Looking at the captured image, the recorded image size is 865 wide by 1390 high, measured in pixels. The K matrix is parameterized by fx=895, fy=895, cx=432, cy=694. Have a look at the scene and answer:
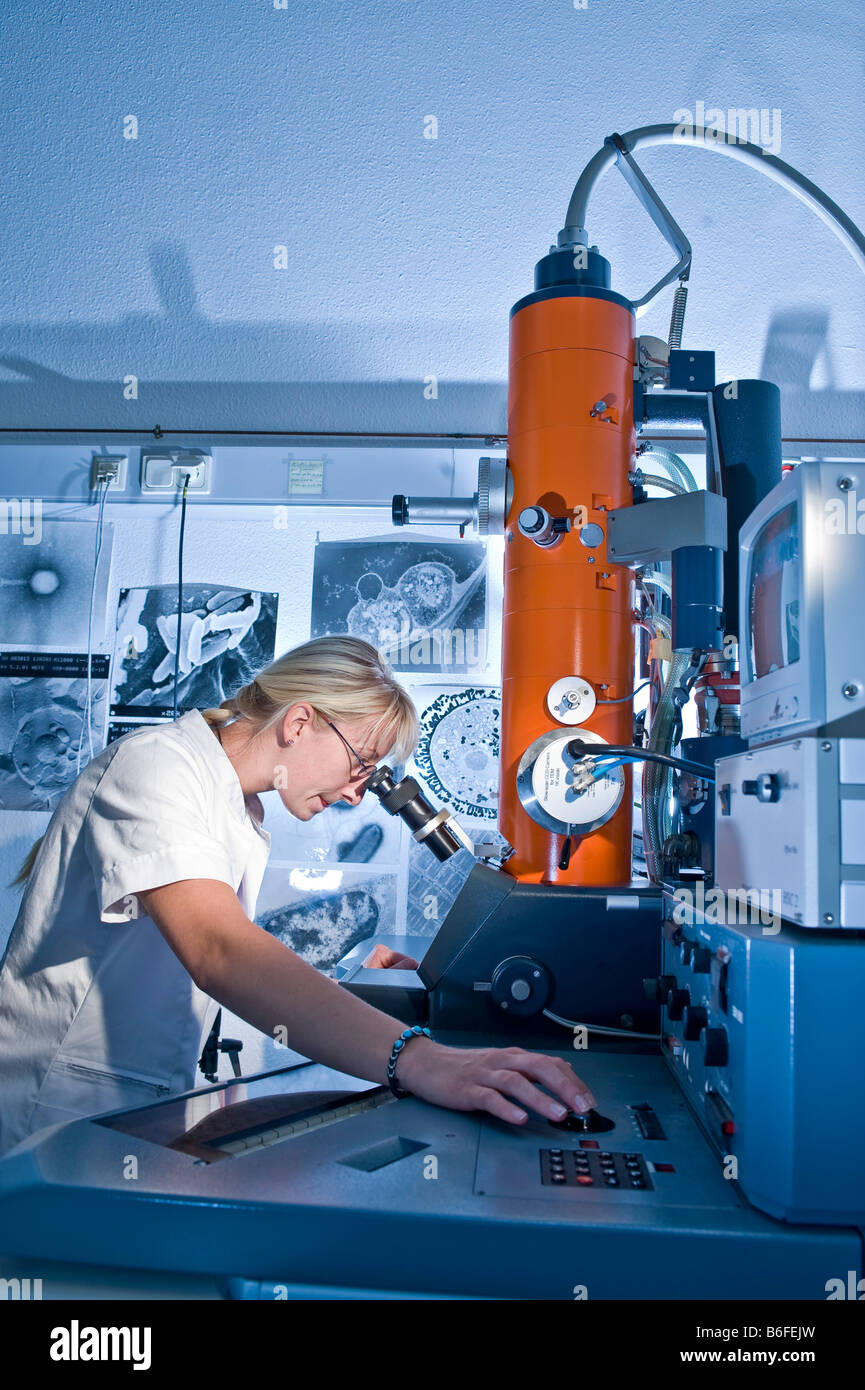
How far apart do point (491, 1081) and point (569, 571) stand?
690 mm

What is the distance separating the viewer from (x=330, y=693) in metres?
1.31

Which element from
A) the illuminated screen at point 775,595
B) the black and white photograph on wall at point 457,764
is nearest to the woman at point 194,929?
the black and white photograph on wall at point 457,764

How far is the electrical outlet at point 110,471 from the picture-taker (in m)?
1.86

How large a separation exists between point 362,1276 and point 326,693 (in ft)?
2.64

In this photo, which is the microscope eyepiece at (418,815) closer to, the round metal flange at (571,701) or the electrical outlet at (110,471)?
the round metal flange at (571,701)

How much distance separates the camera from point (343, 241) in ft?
5.23

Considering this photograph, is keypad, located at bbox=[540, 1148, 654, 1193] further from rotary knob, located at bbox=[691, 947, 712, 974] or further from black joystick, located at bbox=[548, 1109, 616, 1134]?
rotary knob, located at bbox=[691, 947, 712, 974]

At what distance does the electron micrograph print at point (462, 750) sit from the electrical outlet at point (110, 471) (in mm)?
800

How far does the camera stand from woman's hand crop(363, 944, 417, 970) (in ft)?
4.67

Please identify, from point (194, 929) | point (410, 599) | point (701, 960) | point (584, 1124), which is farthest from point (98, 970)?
point (410, 599)

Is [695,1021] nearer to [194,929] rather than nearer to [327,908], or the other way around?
[194,929]

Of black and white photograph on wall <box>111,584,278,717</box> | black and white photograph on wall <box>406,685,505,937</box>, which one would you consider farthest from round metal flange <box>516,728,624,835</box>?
black and white photograph on wall <box>111,584,278,717</box>

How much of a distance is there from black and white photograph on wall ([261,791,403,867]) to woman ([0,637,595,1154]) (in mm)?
320
